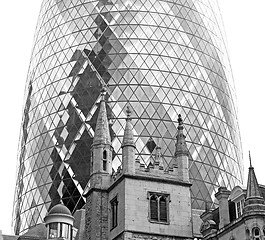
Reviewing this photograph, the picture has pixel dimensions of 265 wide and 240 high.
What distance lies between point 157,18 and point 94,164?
62.0 ft

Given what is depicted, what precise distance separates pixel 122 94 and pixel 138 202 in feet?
56.7

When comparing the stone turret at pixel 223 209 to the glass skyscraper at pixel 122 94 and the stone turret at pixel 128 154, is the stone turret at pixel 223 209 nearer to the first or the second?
the stone turret at pixel 128 154

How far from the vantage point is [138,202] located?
31.7 metres

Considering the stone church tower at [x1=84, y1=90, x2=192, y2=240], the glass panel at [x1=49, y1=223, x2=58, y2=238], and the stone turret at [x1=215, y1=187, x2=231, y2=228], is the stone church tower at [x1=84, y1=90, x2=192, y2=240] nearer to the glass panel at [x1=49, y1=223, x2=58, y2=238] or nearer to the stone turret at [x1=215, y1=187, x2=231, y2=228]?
the stone turret at [x1=215, y1=187, x2=231, y2=228]

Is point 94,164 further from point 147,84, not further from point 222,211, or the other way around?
point 147,84

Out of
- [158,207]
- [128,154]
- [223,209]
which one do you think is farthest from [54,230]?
[223,209]

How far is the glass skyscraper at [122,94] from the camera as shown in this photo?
4709 centimetres

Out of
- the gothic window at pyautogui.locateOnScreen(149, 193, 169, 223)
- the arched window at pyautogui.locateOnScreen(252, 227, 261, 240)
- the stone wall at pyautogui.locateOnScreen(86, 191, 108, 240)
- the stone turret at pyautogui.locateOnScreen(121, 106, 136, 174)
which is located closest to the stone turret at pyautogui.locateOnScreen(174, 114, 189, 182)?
the gothic window at pyautogui.locateOnScreen(149, 193, 169, 223)

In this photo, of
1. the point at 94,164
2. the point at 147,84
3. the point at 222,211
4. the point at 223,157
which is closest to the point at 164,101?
the point at 147,84

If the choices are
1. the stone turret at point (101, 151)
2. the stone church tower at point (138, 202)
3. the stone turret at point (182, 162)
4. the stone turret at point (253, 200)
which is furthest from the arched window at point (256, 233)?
the stone turret at point (101, 151)

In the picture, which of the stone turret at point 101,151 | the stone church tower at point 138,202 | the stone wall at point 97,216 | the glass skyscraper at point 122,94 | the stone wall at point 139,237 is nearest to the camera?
the stone wall at point 139,237

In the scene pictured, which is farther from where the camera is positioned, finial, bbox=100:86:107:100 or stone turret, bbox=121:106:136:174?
finial, bbox=100:86:107:100

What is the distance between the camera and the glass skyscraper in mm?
47094

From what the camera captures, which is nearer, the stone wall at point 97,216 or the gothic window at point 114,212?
the gothic window at point 114,212
